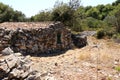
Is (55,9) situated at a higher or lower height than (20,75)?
higher

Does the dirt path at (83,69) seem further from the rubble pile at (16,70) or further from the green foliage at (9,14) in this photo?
the green foliage at (9,14)

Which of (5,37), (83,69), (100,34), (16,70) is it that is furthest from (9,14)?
(16,70)

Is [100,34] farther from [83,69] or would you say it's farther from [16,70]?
[16,70]

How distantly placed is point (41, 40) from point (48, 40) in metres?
0.69

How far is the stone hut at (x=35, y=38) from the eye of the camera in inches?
663

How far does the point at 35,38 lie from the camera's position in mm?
18188

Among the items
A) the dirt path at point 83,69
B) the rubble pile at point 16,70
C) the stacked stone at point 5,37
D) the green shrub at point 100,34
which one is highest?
the stacked stone at point 5,37

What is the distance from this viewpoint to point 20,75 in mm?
10953

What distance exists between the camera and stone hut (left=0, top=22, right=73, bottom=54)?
1683 cm

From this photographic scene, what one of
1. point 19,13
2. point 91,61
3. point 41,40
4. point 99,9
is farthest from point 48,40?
point 99,9

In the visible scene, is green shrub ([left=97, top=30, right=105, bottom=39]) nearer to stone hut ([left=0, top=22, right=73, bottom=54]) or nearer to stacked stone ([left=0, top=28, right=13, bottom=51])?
stone hut ([left=0, top=22, right=73, bottom=54])

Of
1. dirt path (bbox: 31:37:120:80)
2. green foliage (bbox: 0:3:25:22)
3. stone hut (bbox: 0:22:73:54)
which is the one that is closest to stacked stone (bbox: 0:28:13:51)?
stone hut (bbox: 0:22:73:54)

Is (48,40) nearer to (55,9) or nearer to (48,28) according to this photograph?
(48,28)

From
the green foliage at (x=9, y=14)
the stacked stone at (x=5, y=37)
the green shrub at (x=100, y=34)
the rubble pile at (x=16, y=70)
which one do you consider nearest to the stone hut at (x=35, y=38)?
the stacked stone at (x=5, y=37)
